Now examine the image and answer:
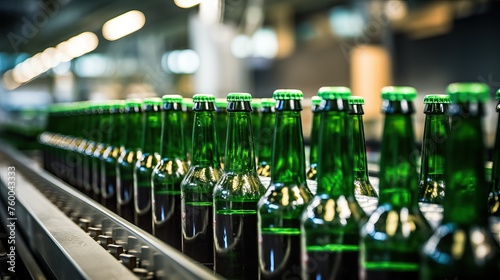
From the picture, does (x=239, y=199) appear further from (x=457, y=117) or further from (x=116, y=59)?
(x=116, y=59)

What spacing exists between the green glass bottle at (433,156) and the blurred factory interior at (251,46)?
1941 millimetres

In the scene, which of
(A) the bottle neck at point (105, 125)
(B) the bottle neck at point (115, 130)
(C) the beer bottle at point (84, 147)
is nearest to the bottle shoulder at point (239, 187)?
(B) the bottle neck at point (115, 130)

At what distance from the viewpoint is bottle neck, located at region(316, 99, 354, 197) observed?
2.48 feet

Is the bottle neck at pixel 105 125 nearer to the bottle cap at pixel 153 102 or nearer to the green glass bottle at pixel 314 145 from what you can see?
the bottle cap at pixel 153 102

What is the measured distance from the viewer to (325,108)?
2.46 ft

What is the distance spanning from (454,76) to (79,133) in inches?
199

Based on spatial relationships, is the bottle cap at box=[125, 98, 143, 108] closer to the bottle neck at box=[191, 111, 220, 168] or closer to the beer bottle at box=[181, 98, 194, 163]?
the beer bottle at box=[181, 98, 194, 163]

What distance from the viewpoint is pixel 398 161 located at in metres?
0.71

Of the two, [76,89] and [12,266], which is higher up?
[76,89]

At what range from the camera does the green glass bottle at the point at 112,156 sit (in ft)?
5.56

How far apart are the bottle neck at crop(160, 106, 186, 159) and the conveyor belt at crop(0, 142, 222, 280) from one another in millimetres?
175

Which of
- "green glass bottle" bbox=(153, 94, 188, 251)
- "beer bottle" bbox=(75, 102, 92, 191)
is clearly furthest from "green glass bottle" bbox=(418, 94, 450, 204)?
"beer bottle" bbox=(75, 102, 92, 191)

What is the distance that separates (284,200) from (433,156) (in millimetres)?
296

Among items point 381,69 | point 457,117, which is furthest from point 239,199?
point 381,69
